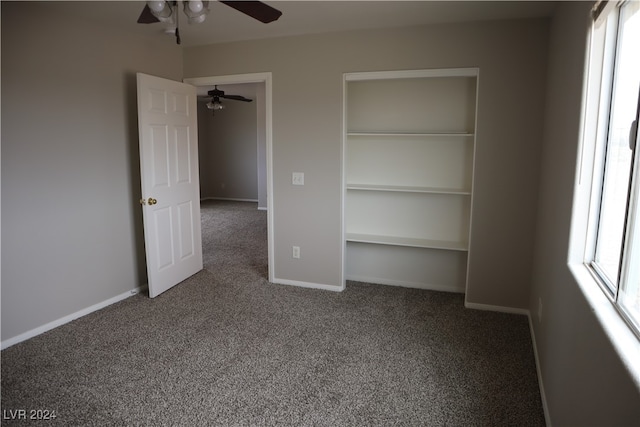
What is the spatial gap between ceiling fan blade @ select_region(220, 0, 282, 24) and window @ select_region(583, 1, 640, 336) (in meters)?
1.47

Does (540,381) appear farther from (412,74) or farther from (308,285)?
(412,74)

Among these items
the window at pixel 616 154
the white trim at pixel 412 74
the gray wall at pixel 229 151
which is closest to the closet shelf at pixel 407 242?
the white trim at pixel 412 74

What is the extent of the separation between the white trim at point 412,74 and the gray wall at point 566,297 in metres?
0.61

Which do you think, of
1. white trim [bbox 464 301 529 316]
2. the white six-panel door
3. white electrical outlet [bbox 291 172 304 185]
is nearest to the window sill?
white trim [bbox 464 301 529 316]

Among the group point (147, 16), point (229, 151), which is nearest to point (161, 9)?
point (147, 16)

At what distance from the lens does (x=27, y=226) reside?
2.94 metres

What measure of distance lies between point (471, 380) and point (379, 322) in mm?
929

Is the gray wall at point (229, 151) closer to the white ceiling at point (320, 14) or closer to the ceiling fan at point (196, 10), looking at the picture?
the white ceiling at point (320, 14)

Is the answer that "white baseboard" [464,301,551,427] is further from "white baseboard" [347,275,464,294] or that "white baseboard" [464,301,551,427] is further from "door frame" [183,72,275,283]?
"door frame" [183,72,275,283]

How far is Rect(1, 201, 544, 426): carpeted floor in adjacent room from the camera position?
2.20 meters

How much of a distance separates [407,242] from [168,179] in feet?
7.47

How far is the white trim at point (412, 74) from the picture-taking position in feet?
11.0

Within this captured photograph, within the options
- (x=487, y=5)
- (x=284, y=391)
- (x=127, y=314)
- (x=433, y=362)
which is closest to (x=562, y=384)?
(x=433, y=362)

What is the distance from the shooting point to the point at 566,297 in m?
1.91
